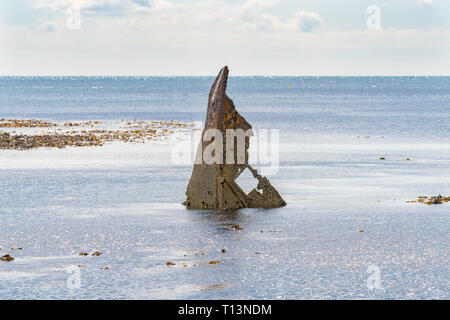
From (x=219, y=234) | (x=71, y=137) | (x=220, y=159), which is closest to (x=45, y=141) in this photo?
(x=71, y=137)

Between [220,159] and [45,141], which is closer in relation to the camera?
[220,159]

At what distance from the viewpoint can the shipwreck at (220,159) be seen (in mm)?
31812

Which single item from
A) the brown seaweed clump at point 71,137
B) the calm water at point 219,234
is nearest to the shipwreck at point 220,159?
the calm water at point 219,234

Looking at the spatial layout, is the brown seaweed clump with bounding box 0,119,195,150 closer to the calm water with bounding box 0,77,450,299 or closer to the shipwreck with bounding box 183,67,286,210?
the calm water with bounding box 0,77,450,299

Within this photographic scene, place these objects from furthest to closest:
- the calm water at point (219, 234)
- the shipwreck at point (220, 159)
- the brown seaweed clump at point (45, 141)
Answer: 1. the brown seaweed clump at point (45, 141)
2. the shipwreck at point (220, 159)
3. the calm water at point (219, 234)

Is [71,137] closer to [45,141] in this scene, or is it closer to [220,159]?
[45,141]

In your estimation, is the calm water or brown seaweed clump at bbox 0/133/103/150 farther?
brown seaweed clump at bbox 0/133/103/150

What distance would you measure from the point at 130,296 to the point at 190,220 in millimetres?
10155

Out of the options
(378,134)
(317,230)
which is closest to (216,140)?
(317,230)

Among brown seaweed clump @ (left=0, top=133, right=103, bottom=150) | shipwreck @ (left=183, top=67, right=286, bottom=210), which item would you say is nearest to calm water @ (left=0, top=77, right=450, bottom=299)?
shipwreck @ (left=183, top=67, right=286, bottom=210)

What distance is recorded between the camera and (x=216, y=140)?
31.7m

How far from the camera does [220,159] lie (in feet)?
104

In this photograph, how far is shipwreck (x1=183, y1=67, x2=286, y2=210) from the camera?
104 ft

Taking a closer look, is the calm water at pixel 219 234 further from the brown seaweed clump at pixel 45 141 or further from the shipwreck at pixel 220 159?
the brown seaweed clump at pixel 45 141
